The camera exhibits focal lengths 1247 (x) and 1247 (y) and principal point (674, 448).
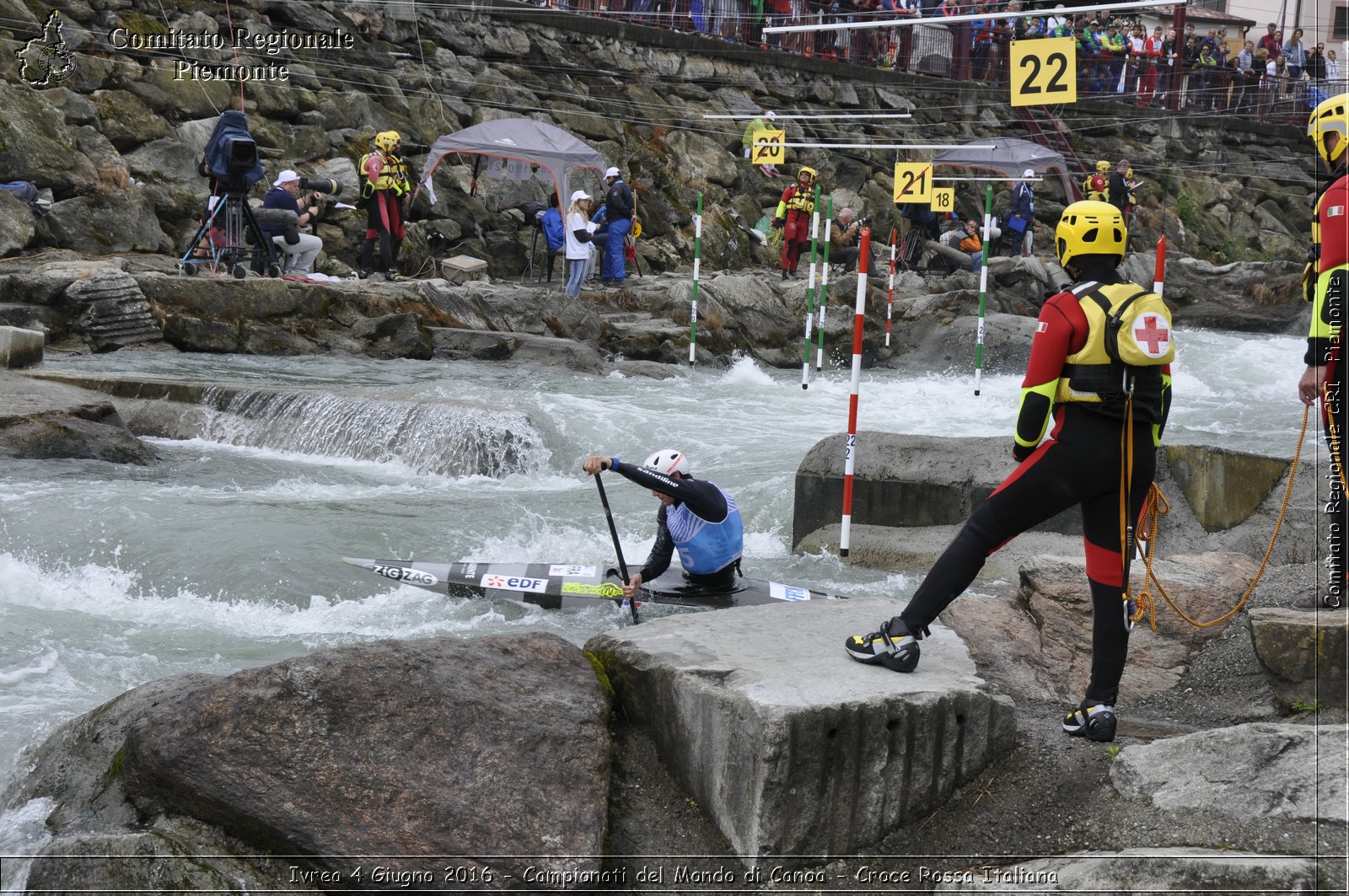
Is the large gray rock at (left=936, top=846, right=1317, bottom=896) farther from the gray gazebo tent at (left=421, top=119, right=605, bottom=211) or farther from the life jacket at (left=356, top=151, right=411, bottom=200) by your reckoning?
the gray gazebo tent at (left=421, top=119, right=605, bottom=211)

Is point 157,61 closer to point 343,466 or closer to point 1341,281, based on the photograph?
point 343,466

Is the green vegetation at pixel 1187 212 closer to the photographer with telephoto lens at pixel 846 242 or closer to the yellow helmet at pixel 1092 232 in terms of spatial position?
the photographer with telephoto lens at pixel 846 242

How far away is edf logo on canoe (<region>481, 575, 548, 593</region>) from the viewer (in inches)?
248

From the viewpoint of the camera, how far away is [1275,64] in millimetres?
28359

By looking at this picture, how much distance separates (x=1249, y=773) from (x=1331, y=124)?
77.0 inches

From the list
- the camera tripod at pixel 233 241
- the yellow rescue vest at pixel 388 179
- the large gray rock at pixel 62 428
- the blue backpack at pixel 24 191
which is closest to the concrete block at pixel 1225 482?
the large gray rock at pixel 62 428

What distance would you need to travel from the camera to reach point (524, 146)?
1725 cm

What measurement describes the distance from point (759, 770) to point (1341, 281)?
223 cm

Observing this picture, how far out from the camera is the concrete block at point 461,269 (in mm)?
16531

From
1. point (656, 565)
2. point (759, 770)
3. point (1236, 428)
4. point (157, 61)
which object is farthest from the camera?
point (157, 61)

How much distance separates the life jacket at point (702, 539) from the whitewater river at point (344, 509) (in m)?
0.52

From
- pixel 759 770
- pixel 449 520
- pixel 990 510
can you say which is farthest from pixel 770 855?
pixel 449 520

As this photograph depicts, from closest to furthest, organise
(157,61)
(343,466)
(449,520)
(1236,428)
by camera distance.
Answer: (449,520) → (343,466) → (1236,428) → (157,61)

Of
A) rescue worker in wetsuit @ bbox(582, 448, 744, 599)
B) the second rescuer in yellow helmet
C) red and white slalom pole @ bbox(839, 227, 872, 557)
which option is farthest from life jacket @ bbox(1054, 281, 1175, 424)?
red and white slalom pole @ bbox(839, 227, 872, 557)
